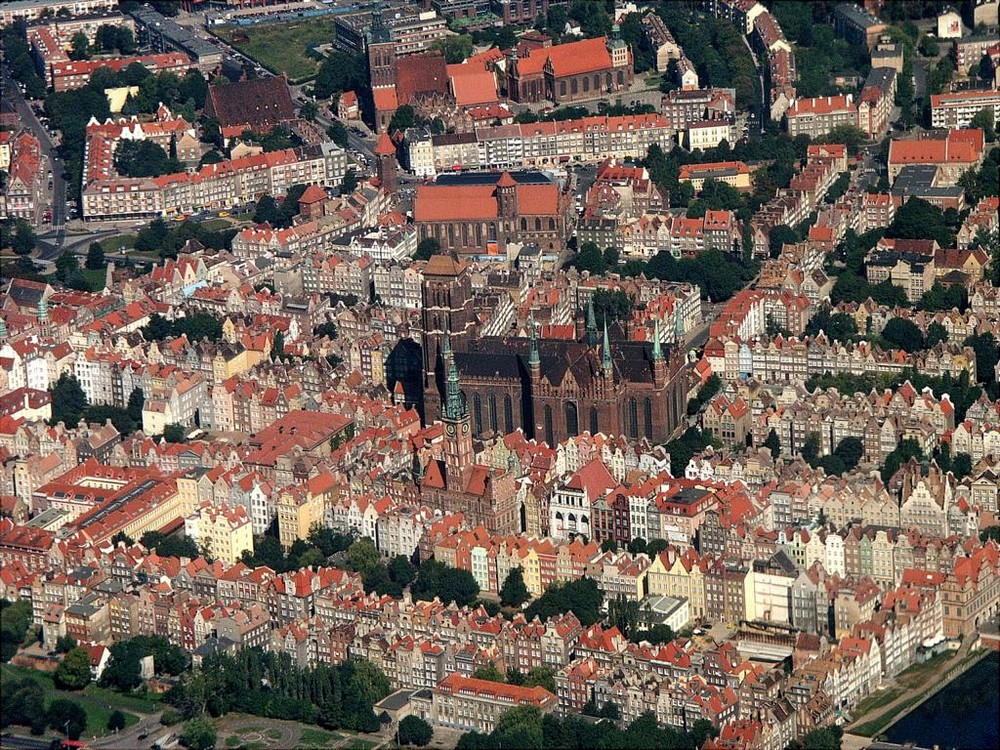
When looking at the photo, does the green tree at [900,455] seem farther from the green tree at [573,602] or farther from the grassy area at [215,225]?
the grassy area at [215,225]

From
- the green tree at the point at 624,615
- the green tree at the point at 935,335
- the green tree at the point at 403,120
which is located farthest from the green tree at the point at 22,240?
the green tree at the point at 624,615

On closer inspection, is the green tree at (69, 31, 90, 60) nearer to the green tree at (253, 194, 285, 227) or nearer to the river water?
the green tree at (253, 194, 285, 227)

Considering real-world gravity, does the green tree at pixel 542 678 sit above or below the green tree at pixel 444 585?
below

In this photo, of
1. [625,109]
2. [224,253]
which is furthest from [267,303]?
[625,109]

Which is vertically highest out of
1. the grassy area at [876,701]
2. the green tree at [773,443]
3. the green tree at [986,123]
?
the green tree at [986,123]

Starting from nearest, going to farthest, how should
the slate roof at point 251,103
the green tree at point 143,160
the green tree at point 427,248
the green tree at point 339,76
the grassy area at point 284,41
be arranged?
the green tree at point 427,248, the green tree at point 143,160, the slate roof at point 251,103, the green tree at point 339,76, the grassy area at point 284,41

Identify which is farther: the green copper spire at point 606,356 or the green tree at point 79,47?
the green tree at point 79,47

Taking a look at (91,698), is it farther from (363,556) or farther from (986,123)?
(986,123)

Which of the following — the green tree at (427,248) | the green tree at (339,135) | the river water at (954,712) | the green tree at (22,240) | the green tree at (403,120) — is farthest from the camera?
the green tree at (403,120)
